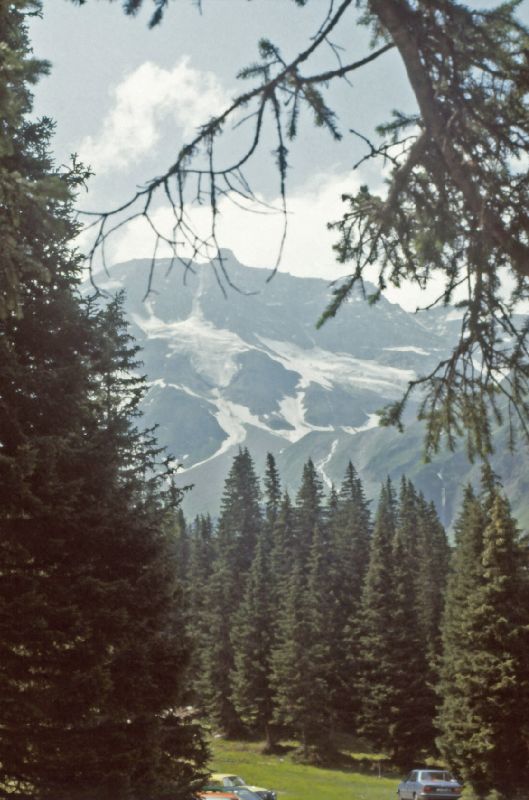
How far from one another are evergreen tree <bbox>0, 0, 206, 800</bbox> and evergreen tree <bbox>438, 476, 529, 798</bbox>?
2361 centimetres

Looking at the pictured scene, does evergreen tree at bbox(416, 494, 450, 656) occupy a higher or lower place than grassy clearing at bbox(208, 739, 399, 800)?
higher

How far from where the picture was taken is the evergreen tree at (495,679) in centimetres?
3538

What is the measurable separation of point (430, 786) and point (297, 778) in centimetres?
1586

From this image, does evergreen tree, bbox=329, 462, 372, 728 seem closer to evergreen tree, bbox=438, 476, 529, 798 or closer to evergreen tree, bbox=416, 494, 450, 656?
evergreen tree, bbox=416, 494, 450, 656

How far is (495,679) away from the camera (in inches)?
1421

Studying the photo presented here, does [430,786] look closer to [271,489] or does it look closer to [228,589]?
[228,589]

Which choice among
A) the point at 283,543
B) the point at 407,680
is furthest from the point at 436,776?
the point at 283,543

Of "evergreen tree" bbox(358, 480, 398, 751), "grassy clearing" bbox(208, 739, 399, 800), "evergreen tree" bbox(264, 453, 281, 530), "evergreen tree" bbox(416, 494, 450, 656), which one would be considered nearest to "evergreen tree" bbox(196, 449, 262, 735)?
"evergreen tree" bbox(264, 453, 281, 530)

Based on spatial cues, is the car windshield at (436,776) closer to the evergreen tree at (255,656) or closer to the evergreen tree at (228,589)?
the evergreen tree at (228,589)

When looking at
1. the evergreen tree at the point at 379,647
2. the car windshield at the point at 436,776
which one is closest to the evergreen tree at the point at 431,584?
the evergreen tree at the point at 379,647

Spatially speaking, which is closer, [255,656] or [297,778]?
[297,778]

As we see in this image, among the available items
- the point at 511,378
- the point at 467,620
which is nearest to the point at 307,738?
the point at 467,620

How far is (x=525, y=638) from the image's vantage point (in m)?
36.2

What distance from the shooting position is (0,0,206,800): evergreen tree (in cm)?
1237
